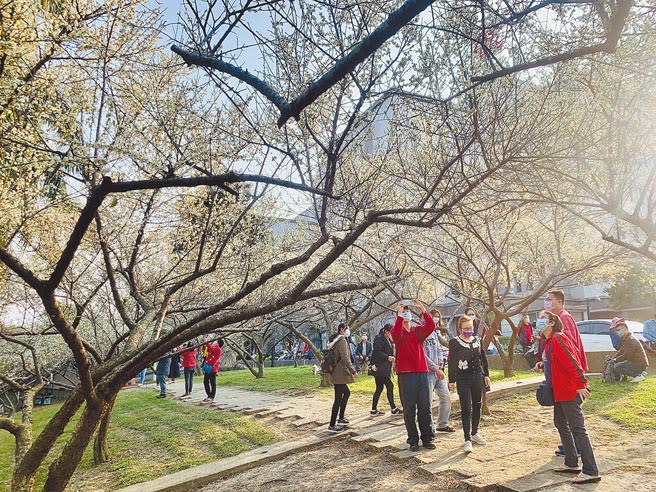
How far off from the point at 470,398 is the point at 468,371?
381 millimetres

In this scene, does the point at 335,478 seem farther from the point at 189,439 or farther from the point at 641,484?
the point at 189,439

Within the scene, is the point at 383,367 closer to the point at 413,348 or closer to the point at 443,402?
the point at 443,402

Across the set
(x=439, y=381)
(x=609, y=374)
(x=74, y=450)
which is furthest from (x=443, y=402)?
(x=74, y=450)

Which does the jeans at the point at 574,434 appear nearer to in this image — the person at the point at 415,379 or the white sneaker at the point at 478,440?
the white sneaker at the point at 478,440

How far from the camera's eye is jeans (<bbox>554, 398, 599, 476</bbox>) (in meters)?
4.96

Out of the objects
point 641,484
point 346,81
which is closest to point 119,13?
point 346,81

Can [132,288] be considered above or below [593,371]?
above

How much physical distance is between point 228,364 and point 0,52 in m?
30.0

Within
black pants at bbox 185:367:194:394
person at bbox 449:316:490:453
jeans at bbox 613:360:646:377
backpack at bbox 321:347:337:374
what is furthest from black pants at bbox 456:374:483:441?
black pants at bbox 185:367:194:394

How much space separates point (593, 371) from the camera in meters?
12.2

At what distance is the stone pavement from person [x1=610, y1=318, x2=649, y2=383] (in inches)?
68.4

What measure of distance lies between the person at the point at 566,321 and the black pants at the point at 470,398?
1.49 meters

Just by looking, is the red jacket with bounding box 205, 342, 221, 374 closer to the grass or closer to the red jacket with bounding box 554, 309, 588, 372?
the grass

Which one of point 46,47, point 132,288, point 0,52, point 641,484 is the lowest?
point 641,484
